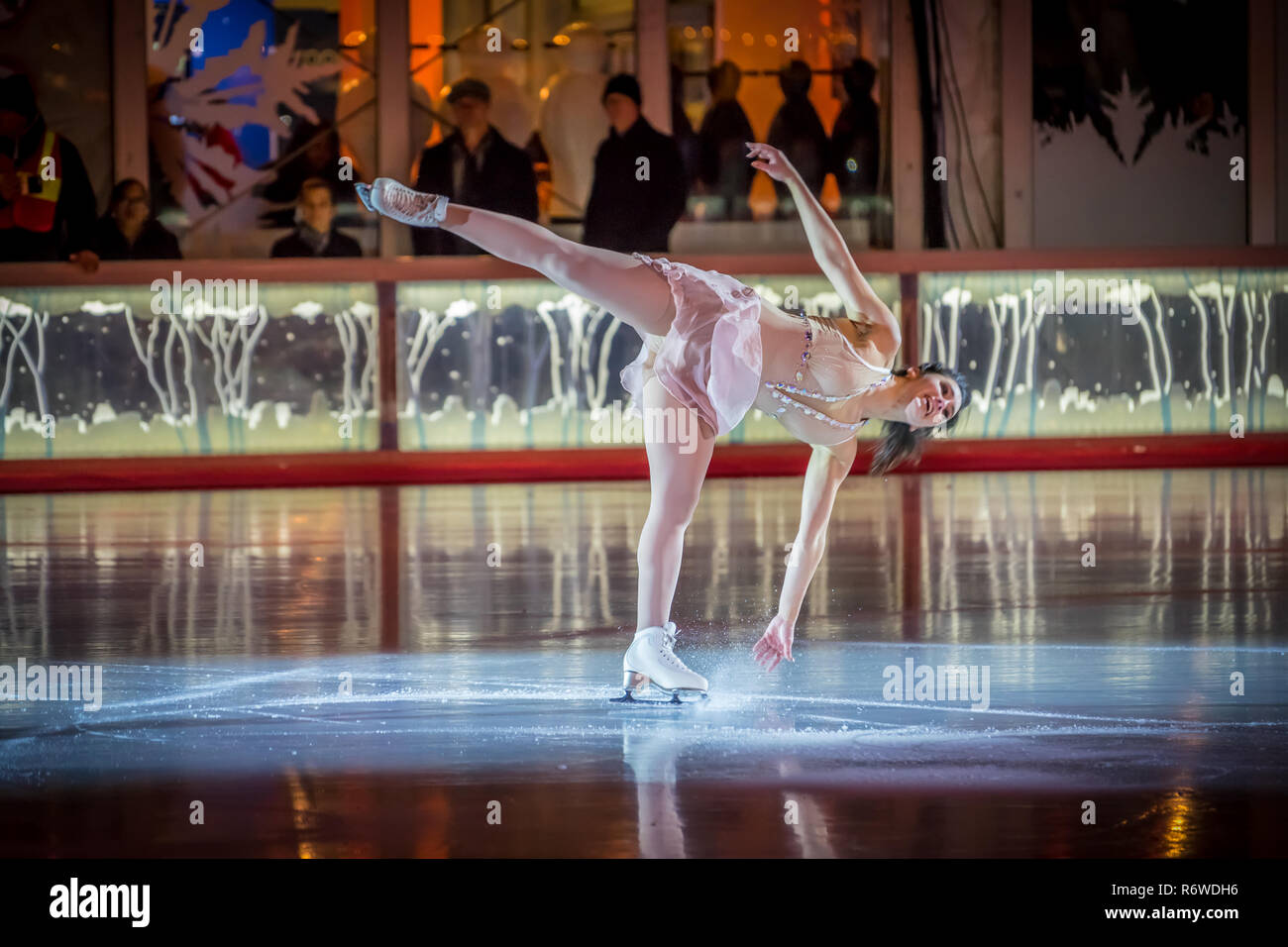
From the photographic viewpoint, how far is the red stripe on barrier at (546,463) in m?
8.77

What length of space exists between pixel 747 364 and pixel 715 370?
0.09 meters

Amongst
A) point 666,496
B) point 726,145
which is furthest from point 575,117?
point 666,496

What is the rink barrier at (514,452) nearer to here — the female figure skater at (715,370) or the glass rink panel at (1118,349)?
the glass rink panel at (1118,349)

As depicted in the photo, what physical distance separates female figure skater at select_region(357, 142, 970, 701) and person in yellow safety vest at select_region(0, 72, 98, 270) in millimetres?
7593

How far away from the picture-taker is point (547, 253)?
330 cm

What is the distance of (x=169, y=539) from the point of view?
6254 millimetres

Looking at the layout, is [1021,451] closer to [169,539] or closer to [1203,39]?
[1203,39]

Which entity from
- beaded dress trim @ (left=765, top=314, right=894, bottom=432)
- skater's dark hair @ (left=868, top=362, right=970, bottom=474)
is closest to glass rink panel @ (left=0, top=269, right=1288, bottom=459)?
skater's dark hair @ (left=868, top=362, right=970, bottom=474)

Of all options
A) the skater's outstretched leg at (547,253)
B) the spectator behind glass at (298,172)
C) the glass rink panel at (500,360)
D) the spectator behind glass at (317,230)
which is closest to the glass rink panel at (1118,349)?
the glass rink panel at (500,360)

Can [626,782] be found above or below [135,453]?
below

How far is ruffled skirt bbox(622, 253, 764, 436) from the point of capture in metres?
3.28
